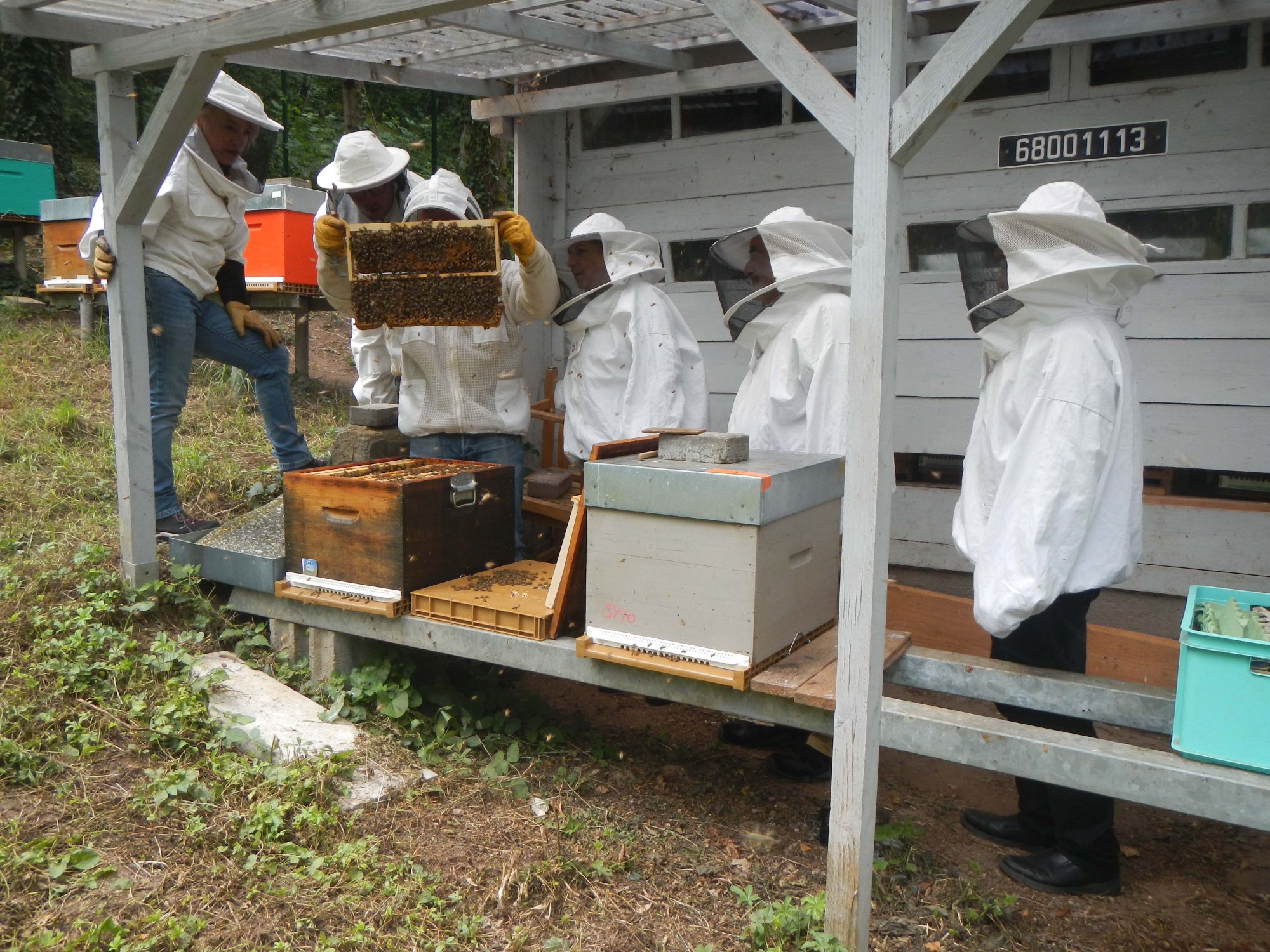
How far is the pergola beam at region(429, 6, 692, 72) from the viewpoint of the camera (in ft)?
13.7

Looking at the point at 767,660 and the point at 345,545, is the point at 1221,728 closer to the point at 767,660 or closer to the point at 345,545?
the point at 767,660

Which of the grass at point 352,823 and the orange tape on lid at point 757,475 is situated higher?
the orange tape on lid at point 757,475

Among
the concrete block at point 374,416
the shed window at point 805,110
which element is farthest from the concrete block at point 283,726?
the shed window at point 805,110

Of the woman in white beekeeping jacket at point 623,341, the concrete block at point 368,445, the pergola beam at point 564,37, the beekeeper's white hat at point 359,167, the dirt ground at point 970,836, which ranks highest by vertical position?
the pergola beam at point 564,37

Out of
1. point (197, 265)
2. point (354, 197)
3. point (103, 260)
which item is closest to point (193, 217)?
point (197, 265)

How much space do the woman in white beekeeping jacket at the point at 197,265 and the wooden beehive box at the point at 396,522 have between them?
1.05 m

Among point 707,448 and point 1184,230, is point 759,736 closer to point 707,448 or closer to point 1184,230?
point 707,448

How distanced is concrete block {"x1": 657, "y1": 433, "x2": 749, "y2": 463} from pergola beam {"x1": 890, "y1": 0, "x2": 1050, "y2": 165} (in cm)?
102

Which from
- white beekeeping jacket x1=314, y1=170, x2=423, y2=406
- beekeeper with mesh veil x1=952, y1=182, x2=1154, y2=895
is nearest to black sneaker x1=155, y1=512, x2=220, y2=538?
white beekeeping jacket x1=314, y1=170, x2=423, y2=406

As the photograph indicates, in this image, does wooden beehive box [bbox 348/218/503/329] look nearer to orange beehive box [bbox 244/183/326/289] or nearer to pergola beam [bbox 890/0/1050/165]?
pergola beam [bbox 890/0/1050/165]

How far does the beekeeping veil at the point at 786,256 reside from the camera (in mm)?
3580

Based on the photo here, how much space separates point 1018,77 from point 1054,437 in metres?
2.46

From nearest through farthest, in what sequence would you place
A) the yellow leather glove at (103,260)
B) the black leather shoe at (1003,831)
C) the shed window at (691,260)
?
the black leather shoe at (1003,831) < the yellow leather glove at (103,260) < the shed window at (691,260)

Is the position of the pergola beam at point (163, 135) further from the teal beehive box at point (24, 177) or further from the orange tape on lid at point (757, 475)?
the teal beehive box at point (24, 177)
